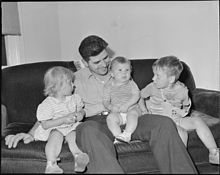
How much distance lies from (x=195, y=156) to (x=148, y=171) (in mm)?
312

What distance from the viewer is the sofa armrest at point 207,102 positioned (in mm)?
2432

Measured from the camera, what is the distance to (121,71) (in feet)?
7.24

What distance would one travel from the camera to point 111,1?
342 cm

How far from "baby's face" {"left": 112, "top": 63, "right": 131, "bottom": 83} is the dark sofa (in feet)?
1.41

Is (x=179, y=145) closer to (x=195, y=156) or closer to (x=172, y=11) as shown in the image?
(x=195, y=156)

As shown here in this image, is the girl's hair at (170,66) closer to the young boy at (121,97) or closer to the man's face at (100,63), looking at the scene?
the young boy at (121,97)

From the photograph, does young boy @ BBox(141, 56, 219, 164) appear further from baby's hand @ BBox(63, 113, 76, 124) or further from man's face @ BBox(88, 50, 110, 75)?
baby's hand @ BBox(63, 113, 76, 124)

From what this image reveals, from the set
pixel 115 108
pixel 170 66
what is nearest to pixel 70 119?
pixel 115 108

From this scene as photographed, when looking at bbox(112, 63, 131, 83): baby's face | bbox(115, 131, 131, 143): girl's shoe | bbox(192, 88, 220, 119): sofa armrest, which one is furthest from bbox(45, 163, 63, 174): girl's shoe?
bbox(192, 88, 220, 119): sofa armrest

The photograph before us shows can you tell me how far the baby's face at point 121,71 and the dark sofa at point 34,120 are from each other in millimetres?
428

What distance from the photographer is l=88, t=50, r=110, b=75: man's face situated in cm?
232

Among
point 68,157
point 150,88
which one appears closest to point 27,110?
point 68,157

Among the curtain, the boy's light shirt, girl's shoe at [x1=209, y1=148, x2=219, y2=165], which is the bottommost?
girl's shoe at [x1=209, y1=148, x2=219, y2=165]

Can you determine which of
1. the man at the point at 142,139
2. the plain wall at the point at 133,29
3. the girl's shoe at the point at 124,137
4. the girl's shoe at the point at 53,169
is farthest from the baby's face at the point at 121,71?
the plain wall at the point at 133,29
